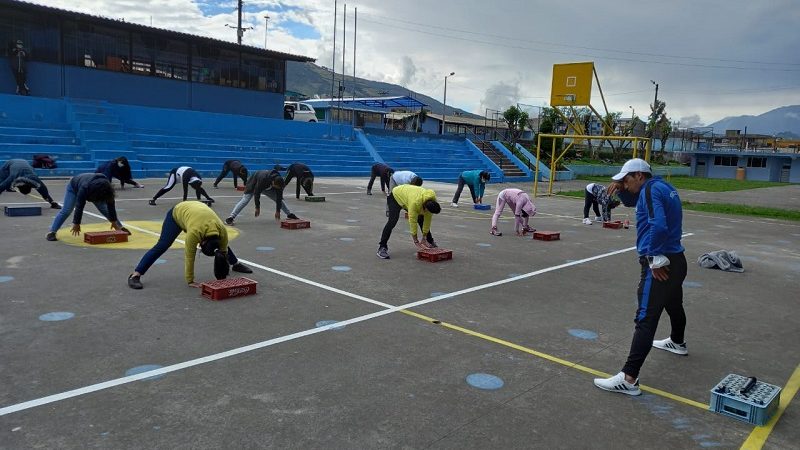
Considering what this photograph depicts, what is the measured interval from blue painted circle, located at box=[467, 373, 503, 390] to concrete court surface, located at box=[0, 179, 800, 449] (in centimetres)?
3

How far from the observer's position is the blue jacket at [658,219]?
4.56m

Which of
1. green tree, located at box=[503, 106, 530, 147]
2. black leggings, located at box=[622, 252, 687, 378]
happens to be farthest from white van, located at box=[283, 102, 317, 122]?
black leggings, located at box=[622, 252, 687, 378]

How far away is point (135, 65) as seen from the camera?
28.8 meters

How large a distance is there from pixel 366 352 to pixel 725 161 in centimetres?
7320

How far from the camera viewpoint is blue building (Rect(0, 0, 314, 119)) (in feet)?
84.4

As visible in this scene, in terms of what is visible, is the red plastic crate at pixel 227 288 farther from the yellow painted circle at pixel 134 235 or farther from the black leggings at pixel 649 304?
the black leggings at pixel 649 304

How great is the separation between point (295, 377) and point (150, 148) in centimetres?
2258

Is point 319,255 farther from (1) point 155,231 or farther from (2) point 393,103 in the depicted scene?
(2) point 393,103

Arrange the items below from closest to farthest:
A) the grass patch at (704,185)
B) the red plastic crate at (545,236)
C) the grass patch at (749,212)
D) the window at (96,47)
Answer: the red plastic crate at (545,236), the grass patch at (749,212), the window at (96,47), the grass patch at (704,185)

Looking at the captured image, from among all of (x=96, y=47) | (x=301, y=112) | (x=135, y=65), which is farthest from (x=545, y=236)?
(x=301, y=112)

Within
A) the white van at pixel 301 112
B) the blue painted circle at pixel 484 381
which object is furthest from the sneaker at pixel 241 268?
the white van at pixel 301 112

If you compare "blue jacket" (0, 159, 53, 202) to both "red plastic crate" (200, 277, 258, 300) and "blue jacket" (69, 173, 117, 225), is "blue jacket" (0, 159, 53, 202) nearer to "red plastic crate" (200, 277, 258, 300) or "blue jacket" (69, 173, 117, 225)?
"blue jacket" (69, 173, 117, 225)

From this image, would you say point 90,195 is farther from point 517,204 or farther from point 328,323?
point 517,204

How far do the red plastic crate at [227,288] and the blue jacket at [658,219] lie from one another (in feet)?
14.7
